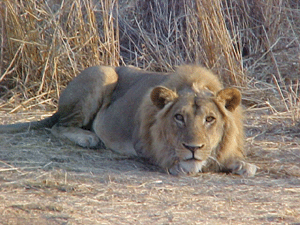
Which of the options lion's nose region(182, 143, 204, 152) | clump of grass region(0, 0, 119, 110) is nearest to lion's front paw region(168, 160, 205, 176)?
lion's nose region(182, 143, 204, 152)

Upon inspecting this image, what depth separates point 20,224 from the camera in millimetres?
3438

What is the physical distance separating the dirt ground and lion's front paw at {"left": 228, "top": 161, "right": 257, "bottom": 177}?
71 mm

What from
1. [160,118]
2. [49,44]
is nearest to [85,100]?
[160,118]

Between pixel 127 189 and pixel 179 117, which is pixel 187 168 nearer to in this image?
pixel 179 117

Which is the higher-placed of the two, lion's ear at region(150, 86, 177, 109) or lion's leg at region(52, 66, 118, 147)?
lion's ear at region(150, 86, 177, 109)

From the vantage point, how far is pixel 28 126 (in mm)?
6262

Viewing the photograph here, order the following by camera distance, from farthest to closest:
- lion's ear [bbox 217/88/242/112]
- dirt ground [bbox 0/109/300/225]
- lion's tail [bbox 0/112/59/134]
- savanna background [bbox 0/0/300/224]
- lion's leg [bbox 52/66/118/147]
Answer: lion's leg [bbox 52/66/118/147] → lion's tail [bbox 0/112/59/134] → lion's ear [bbox 217/88/242/112] → savanna background [bbox 0/0/300/224] → dirt ground [bbox 0/109/300/225]

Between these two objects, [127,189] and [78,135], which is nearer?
[127,189]

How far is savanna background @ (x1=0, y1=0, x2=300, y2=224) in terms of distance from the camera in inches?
153

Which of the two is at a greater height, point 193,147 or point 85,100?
point 193,147

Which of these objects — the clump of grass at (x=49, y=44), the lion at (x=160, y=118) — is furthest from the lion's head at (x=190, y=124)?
the clump of grass at (x=49, y=44)

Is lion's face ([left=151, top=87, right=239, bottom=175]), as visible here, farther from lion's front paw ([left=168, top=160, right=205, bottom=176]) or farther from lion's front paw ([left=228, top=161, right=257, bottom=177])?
lion's front paw ([left=228, top=161, right=257, bottom=177])

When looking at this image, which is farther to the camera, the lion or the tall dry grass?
the tall dry grass

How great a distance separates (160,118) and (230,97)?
61cm
